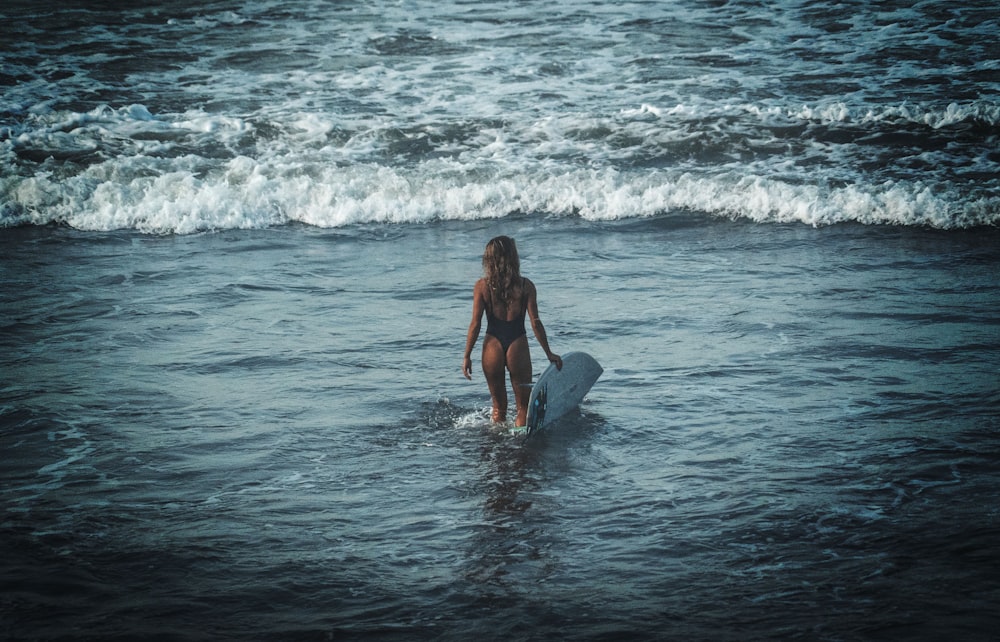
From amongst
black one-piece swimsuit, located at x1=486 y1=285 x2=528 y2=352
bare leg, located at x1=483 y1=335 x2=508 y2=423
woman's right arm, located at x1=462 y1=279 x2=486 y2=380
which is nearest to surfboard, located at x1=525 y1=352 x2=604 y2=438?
bare leg, located at x1=483 y1=335 x2=508 y2=423

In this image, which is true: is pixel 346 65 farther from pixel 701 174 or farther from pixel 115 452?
pixel 115 452

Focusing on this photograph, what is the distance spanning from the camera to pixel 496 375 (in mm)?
7711

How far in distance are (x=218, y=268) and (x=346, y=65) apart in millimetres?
10171

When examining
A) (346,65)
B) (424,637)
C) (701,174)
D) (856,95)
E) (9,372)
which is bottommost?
(424,637)

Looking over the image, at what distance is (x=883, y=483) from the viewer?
6227 mm

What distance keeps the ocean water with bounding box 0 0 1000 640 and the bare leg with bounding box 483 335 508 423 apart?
23 centimetres

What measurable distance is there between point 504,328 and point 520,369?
34cm

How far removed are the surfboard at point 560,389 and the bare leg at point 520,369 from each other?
9 centimetres

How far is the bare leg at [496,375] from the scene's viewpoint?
771cm

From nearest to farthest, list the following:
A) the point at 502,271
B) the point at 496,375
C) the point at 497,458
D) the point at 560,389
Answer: the point at 497,458, the point at 502,271, the point at 560,389, the point at 496,375

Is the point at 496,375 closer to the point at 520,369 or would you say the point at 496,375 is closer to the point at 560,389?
the point at 520,369

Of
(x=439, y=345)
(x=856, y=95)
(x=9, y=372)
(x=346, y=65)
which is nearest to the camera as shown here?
(x=9, y=372)

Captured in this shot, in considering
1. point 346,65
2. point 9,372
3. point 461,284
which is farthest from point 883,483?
point 346,65

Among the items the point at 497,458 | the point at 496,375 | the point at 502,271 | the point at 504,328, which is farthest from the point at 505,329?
the point at 497,458
